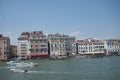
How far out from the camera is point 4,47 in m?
26.9

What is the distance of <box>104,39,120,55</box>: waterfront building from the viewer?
118 feet

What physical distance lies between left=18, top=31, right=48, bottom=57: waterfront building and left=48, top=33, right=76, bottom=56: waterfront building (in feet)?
5.04

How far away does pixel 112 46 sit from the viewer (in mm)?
36438

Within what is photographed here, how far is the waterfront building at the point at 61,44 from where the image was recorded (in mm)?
30672

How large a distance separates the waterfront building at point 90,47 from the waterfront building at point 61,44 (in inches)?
82.0

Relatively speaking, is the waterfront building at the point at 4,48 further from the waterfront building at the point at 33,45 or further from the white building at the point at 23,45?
the waterfront building at the point at 33,45

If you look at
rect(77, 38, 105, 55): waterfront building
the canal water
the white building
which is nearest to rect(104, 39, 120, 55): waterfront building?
rect(77, 38, 105, 55): waterfront building

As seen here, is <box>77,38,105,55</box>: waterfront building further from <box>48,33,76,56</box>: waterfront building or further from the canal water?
the canal water

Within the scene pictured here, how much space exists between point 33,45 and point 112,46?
12.0m

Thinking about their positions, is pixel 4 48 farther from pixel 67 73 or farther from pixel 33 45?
pixel 67 73

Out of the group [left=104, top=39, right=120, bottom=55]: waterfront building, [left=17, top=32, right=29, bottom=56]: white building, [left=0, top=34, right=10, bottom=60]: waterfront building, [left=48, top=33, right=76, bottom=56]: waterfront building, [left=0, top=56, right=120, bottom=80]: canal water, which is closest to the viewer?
[left=0, top=56, right=120, bottom=80]: canal water

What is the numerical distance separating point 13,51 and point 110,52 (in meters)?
12.4

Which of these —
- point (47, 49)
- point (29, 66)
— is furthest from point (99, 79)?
point (47, 49)

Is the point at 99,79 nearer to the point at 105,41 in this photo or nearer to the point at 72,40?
the point at 72,40
